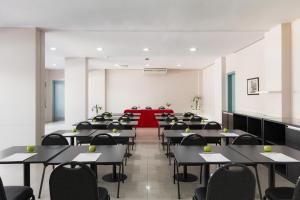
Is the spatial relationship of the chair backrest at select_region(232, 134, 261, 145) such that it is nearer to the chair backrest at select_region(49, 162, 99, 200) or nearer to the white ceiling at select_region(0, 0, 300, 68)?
the white ceiling at select_region(0, 0, 300, 68)

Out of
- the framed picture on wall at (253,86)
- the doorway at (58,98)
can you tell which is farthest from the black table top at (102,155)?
the doorway at (58,98)

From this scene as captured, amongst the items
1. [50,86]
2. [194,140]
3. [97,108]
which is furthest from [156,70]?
[194,140]

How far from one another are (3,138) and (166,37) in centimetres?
451

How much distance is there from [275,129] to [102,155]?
3799 millimetres

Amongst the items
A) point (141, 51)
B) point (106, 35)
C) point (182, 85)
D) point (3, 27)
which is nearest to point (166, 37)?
point (106, 35)

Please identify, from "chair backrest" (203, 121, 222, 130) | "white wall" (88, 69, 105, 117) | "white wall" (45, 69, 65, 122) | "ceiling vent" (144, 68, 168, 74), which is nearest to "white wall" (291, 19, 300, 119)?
"chair backrest" (203, 121, 222, 130)

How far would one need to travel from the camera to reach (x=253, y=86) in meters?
7.18

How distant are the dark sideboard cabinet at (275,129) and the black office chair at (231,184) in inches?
90.6

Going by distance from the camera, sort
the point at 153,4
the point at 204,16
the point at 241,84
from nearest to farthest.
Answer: the point at 153,4 < the point at 204,16 < the point at 241,84

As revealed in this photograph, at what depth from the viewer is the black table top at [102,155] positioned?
2473 mm

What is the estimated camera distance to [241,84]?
8125 mm

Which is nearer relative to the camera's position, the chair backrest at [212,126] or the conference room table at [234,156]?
the conference room table at [234,156]

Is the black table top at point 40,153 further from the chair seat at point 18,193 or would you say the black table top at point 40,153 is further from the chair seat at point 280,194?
the chair seat at point 280,194

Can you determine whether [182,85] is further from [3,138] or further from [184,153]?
[184,153]
